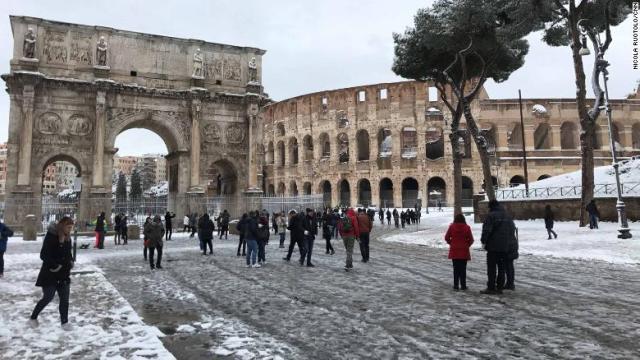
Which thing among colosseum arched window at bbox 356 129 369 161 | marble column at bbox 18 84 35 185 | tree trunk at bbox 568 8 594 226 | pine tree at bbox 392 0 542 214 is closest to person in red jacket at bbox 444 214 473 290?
pine tree at bbox 392 0 542 214

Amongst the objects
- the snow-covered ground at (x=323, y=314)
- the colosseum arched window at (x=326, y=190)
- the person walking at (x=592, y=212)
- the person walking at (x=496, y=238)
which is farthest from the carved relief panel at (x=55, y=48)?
the colosseum arched window at (x=326, y=190)

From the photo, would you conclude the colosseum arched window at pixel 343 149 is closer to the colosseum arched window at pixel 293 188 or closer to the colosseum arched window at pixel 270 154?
the colosseum arched window at pixel 293 188

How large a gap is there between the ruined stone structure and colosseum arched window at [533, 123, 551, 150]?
3237cm

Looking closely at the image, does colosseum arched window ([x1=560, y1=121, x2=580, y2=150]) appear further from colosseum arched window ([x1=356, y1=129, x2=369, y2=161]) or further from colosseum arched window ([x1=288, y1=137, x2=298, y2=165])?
colosseum arched window ([x1=288, y1=137, x2=298, y2=165])

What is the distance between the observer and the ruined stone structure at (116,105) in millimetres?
21938

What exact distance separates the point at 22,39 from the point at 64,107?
12.3 feet

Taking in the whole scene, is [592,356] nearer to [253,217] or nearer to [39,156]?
[253,217]

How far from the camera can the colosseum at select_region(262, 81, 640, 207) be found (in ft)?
141

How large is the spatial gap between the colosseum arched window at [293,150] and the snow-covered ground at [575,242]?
104ft

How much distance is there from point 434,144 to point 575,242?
1351 inches

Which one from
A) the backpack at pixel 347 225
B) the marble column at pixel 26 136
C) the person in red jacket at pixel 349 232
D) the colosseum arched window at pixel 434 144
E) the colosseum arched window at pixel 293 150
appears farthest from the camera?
the colosseum arched window at pixel 293 150

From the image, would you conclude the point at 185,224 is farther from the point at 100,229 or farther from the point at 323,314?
the point at 323,314

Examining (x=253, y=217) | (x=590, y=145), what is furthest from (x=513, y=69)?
(x=253, y=217)

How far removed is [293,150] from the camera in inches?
2028
